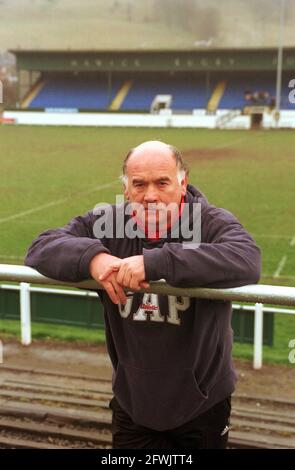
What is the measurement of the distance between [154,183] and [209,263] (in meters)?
0.40

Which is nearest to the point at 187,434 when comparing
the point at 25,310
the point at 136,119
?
the point at 25,310

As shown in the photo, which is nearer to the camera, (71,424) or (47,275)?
(47,275)

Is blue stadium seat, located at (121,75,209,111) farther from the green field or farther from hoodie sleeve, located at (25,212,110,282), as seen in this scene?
hoodie sleeve, located at (25,212,110,282)

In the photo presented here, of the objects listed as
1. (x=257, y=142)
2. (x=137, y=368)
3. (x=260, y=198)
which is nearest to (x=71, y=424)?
(x=137, y=368)

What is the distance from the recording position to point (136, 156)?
2174mm

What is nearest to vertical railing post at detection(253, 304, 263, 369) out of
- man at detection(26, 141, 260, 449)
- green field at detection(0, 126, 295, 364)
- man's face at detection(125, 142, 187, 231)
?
green field at detection(0, 126, 295, 364)

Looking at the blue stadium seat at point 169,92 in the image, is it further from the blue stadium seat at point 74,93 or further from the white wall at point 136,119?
the white wall at point 136,119

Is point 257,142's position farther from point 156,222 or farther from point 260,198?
point 156,222

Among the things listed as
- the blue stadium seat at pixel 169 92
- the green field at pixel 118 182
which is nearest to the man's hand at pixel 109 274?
the green field at pixel 118 182

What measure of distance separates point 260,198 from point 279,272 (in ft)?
20.4

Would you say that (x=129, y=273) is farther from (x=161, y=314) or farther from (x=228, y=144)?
(x=228, y=144)

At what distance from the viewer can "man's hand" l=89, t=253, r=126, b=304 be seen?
1.92 metres

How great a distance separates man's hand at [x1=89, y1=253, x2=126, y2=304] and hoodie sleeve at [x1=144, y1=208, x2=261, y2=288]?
0.11 m
